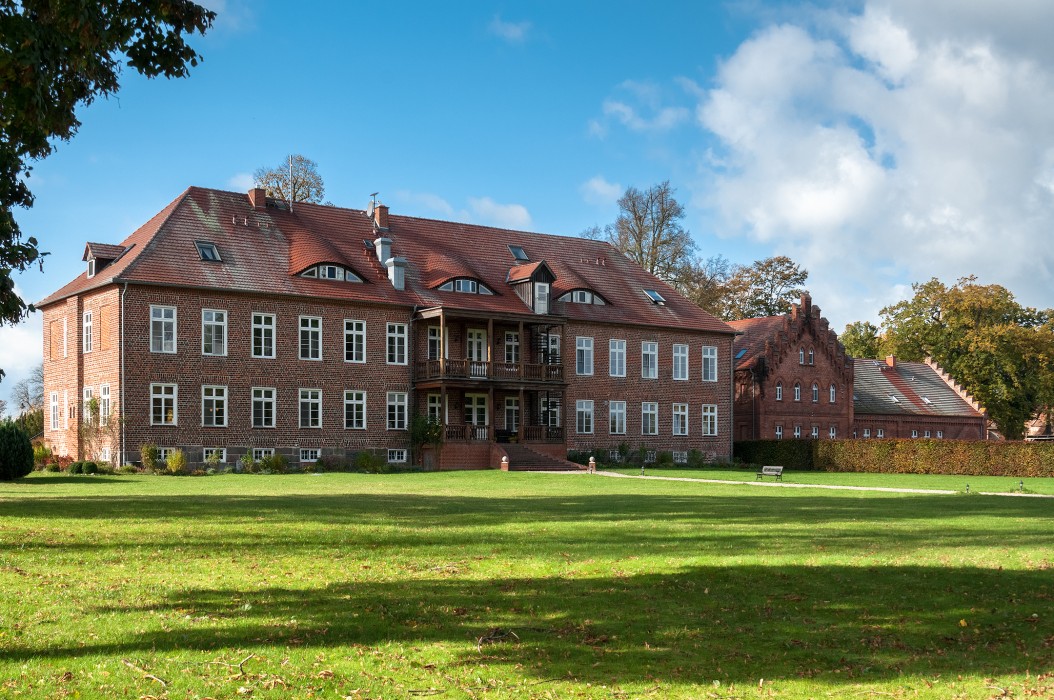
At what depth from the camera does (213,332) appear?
41.0 m

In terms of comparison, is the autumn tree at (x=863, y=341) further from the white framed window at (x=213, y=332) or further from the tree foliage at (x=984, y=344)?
the white framed window at (x=213, y=332)

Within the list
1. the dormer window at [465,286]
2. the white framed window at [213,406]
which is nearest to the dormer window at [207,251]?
the white framed window at [213,406]

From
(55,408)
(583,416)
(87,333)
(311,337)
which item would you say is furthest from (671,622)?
(55,408)

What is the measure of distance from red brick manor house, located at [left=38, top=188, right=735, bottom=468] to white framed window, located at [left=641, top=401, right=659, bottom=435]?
0.06 m

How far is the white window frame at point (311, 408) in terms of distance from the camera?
140ft

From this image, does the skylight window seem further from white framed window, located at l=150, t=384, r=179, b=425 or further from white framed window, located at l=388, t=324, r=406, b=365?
white framed window, located at l=150, t=384, r=179, b=425

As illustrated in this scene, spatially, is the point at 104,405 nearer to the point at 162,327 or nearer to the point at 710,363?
the point at 162,327

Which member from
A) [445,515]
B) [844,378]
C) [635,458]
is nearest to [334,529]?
[445,515]

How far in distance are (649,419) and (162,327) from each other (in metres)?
23.6

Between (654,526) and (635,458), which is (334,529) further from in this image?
(635,458)

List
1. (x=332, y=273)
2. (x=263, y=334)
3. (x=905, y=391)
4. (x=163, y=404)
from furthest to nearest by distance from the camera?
1. (x=905, y=391)
2. (x=332, y=273)
3. (x=263, y=334)
4. (x=163, y=404)

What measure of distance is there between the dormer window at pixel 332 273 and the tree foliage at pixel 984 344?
50.7 metres

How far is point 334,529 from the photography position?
15.7 meters

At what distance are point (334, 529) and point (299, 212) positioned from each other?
33.6 m
